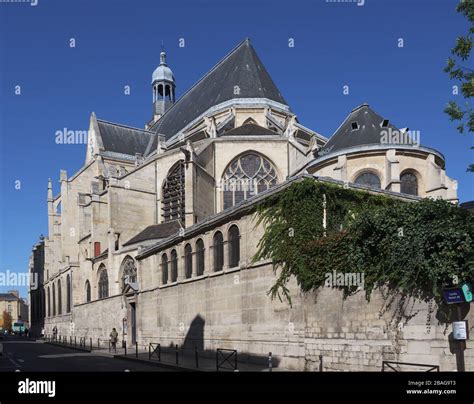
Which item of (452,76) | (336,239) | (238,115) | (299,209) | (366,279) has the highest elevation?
(238,115)

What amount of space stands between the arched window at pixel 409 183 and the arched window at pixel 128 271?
17118mm

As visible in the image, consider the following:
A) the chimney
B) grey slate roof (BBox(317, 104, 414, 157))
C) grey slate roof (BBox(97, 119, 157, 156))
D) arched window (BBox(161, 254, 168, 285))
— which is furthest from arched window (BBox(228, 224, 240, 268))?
the chimney

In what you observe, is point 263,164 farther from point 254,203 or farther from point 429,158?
point 254,203

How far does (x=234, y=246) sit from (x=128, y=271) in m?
15.9

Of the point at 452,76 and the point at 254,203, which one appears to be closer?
the point at 452,76

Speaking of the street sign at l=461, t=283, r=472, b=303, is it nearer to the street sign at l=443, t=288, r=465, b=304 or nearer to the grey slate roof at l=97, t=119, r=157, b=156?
the street sign at l=443, t=288, r=465, b=304

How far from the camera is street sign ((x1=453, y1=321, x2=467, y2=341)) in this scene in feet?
34.1

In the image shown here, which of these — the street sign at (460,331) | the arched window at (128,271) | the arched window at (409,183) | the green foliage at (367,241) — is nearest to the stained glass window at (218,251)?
the green foliage at (367,241)

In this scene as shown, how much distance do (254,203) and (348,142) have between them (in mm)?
11273

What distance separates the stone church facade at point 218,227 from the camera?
1552 centimetres

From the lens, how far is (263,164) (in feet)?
128

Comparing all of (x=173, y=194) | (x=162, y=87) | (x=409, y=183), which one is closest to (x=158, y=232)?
(x=173, y=194)
